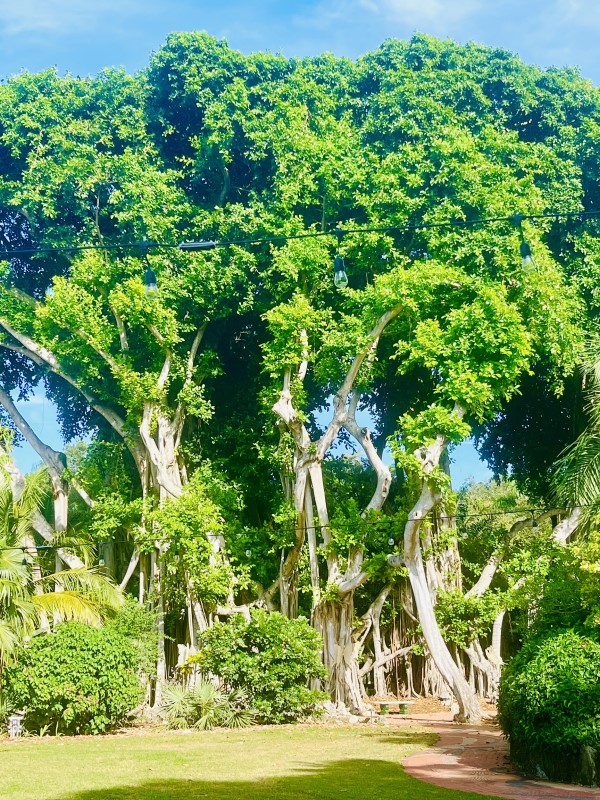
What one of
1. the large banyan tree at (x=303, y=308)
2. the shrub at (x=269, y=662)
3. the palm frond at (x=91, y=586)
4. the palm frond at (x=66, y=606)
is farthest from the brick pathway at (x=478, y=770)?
the palm frond at (x=91, y=586)

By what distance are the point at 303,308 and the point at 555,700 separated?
8975 millimetres

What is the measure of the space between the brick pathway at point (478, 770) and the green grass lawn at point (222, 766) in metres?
0.24

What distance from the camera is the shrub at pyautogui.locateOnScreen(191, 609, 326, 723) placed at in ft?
44.0

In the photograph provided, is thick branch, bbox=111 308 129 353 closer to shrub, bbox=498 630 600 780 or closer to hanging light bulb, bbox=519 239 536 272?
hanging light bulb, bbox=519 239 536 272

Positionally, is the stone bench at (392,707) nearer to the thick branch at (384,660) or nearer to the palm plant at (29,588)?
the thick branch at (384,660)

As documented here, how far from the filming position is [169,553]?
15.6m

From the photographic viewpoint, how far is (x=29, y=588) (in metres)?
14.9

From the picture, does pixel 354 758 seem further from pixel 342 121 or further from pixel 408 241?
pixel 342 121

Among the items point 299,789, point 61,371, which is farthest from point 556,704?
point 61,371

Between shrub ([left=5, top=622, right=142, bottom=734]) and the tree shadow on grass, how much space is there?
17.2ft

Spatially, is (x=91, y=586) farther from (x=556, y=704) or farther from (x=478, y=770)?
(x=556, y=704)

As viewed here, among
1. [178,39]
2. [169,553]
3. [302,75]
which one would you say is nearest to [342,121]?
[302,75]

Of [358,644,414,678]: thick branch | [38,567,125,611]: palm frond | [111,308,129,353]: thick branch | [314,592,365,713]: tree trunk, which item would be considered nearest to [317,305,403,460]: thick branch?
[314,592,365,713]: tree trunk

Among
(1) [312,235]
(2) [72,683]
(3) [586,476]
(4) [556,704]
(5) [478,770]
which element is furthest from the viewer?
(2) [72,683]
